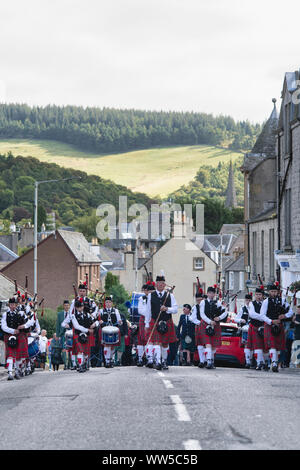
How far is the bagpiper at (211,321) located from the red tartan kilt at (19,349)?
154 inches

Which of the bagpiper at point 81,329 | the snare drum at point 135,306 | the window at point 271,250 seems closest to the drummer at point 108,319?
the bagpiper at point 81,329

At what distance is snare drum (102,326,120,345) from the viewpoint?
19891 millimetres

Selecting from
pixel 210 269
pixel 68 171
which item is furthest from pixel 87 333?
pixel 68 171

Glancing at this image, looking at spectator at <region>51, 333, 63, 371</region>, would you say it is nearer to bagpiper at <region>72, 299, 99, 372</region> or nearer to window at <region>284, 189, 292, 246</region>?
bagpiper at <region>72, 299, 99, 372</region>

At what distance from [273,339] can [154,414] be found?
29.4ft

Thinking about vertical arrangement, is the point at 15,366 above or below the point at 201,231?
below

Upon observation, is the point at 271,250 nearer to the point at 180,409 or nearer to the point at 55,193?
the point at 180,409

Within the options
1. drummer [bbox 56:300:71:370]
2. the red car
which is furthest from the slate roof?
the red car

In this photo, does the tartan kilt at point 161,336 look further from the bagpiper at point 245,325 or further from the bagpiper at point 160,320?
the bagpiper at point 245,325

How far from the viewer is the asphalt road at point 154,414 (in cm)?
814

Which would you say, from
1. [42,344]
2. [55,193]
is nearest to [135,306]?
[42,344]

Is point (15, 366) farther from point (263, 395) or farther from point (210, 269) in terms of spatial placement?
point (210, 269)

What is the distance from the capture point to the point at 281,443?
797cm
